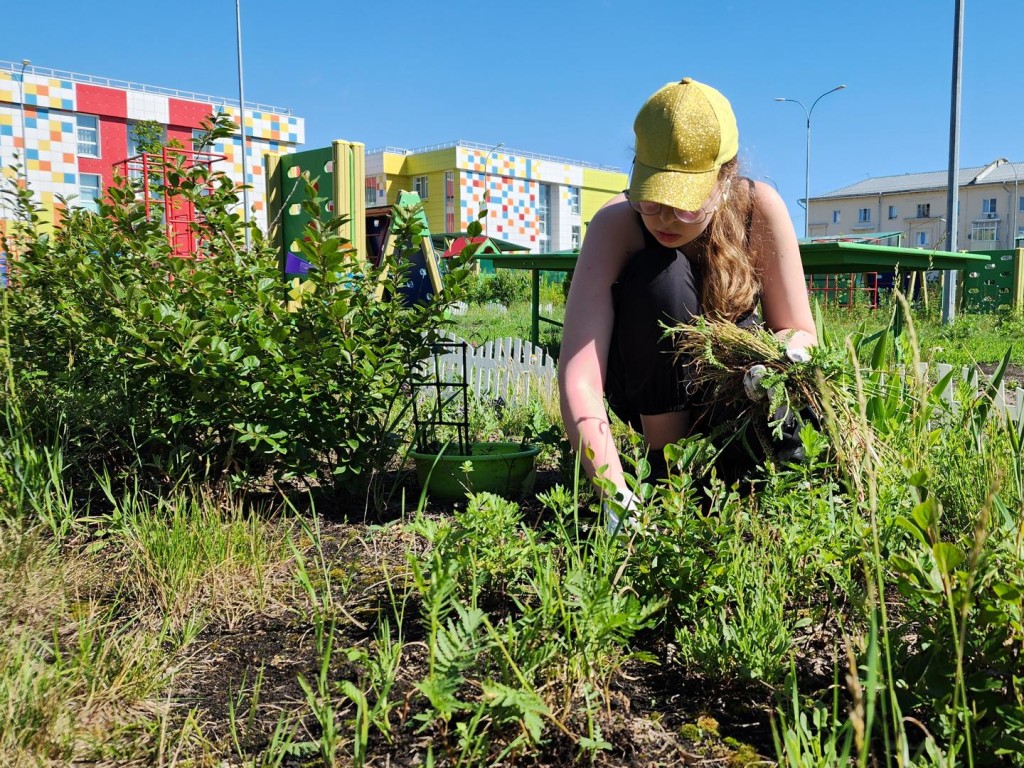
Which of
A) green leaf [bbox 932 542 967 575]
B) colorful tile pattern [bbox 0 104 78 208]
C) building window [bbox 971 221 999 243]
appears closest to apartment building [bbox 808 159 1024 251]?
building window [bbox 971 221 999 243]

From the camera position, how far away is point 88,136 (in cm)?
2931

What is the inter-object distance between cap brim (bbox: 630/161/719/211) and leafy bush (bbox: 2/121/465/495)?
26.1 inches

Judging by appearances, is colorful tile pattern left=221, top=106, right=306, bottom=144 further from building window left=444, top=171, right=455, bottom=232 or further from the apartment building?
the apartment building

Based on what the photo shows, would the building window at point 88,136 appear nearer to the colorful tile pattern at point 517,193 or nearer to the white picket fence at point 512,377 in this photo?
the colorful tile pattern at point 517,193

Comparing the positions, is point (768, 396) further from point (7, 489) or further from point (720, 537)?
point (7, 489)

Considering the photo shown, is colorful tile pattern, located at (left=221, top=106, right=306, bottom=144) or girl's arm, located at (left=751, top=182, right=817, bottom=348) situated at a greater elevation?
colorful tile pattern, located at (left=221, top=106, right=306, bottom=144)

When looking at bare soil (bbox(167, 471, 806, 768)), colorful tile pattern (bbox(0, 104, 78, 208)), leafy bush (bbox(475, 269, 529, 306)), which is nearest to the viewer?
bare soil (bbox(167, 471, 806, 768))

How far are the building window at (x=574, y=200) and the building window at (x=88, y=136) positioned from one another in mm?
26315

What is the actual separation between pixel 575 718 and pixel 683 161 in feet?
3.78

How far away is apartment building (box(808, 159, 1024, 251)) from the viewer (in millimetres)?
55062

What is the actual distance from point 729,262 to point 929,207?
6485 cm

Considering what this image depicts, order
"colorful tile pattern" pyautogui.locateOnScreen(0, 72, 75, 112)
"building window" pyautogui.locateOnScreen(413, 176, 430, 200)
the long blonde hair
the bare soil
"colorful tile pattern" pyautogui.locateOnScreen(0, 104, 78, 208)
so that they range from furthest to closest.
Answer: "building window" pyautogui.locateOnScreen(413, 176, 430, 200), "colorful tile pattern" pyautogui.locateOnScreen(0, 72, 75, 112), "colorful tile pattern" pyautogui.locateOnScreen(0, 104, 78, 208), the long blonde hair, the bare soil

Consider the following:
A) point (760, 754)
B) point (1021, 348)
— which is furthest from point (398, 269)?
point (1021, 348)

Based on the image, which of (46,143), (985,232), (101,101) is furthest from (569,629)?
(985,232)
